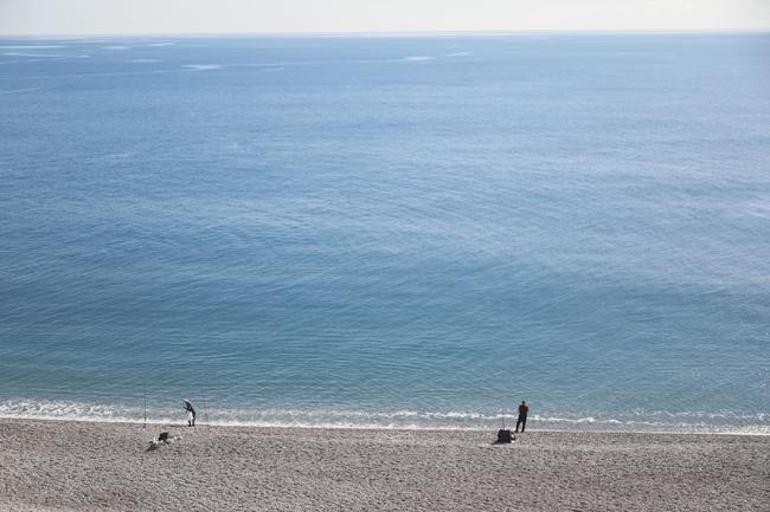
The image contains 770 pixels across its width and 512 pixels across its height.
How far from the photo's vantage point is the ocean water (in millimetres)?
39500

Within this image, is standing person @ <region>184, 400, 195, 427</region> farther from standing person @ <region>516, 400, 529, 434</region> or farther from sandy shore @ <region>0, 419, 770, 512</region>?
standing person @ <region>516, 400, 529, 434</region>

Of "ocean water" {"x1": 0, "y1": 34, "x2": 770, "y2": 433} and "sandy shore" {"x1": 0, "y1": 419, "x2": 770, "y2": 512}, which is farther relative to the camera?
"ocean water" {"x1": 0, "y1": 34, "x2": 770, "y2": 433}

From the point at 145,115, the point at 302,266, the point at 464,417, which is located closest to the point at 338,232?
the point at 302,266

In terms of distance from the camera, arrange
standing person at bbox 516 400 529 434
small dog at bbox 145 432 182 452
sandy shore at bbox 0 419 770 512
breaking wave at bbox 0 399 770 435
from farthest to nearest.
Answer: breaking wave at bbox 0 399 770 435, standing person at bbox 516 400 529 434, small dog at bbox 145 432 182 452, sandy shore at bbox 0 419 770 512

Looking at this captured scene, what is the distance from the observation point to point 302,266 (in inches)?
2191

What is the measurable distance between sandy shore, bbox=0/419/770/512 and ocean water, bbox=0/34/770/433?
11.2ft

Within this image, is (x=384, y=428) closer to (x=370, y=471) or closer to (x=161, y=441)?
(x=370, y=471)

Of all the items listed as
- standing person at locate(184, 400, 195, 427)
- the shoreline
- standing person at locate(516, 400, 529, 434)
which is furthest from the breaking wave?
standing person at locate(516, 400, 529, 434)

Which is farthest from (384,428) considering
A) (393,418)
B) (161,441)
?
(161,441)

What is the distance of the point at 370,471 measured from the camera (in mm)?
30062

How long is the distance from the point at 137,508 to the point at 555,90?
144 meters

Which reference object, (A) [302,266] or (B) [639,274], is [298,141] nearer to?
(A) [302,266]

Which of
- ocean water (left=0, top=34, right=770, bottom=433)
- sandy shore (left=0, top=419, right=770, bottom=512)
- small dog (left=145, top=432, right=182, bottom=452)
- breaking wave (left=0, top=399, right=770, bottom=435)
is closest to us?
sandy shore (left=0, top=419, right=770, bottom=512)

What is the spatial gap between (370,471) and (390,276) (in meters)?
24.6
